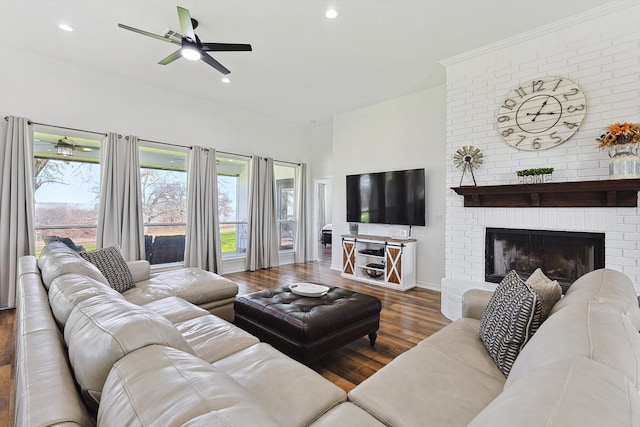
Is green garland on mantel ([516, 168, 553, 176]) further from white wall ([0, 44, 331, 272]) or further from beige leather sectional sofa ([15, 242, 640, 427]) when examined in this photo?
white wall ([0, 44, 331, 272])

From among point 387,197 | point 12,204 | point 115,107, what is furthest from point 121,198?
point 387,197

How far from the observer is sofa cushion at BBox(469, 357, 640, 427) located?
50 cm

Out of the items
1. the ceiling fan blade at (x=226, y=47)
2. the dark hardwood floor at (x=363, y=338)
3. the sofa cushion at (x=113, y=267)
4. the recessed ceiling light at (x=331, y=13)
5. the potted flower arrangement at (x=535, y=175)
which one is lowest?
the dark hardwood floor at (x=363, y=338)

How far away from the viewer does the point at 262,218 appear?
6.08 m

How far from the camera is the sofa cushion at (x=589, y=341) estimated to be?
72 cm

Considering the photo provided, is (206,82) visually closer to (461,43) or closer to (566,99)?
(461,43)

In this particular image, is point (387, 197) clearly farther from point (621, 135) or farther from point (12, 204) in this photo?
point (12, 204)

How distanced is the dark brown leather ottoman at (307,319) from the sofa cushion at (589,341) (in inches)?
52.5

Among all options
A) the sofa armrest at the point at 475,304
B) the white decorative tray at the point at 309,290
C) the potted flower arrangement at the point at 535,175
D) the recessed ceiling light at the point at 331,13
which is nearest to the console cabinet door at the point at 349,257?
the white decorative tray at the point at 309,290

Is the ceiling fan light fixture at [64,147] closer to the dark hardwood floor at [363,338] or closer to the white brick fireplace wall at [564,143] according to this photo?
the dark hardwood floor at [363,338]

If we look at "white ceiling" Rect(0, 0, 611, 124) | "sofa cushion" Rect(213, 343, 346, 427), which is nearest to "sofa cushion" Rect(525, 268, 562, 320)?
"sofa cushion" Rect(213, 343, 346, 427)

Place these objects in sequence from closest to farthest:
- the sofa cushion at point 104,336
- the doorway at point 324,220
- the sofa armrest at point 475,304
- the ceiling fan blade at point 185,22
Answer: the sofa cushion at point 104,336 < the sofa armrest at point 475,304 < the ceiling fan blade at point 185,22 < the doorway at point 324,220

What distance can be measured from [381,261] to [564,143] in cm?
298

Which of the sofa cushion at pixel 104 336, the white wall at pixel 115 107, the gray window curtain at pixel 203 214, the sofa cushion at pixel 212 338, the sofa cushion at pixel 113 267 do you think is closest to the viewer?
the sofa cushion at pixel 104 336
